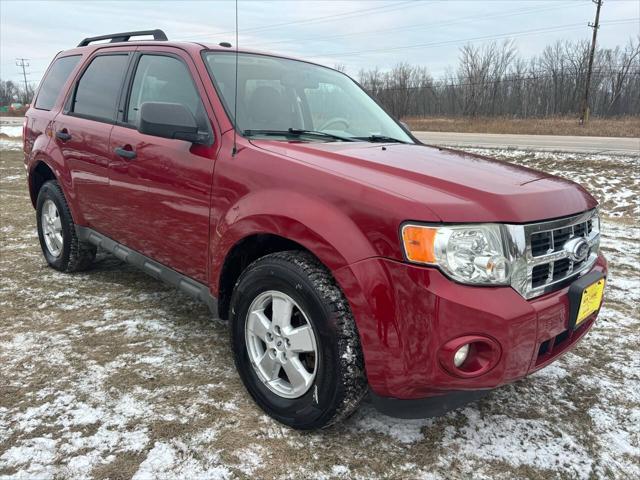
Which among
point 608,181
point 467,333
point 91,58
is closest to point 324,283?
point 467,333

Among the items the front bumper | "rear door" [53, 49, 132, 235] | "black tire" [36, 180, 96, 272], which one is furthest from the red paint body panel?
"black tire" [36, 180, 96, 272]

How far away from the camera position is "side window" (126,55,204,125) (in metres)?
2.82

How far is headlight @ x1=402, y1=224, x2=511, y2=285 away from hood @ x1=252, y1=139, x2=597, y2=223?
5 centimetres

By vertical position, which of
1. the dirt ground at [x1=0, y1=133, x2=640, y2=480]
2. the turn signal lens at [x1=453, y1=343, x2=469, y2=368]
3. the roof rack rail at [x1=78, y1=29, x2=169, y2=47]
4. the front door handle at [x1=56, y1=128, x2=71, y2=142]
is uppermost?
the roof rack rail at [x1=78, y1=29, x2=169, y2=47]

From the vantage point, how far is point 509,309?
69.5 inches

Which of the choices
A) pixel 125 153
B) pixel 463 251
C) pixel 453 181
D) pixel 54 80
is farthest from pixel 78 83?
pixel 463 251

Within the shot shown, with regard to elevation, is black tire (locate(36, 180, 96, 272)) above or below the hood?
below

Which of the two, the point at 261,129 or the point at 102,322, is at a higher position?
the point at 261,129

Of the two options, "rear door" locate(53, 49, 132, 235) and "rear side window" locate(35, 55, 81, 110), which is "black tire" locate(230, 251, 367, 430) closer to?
"rear door" locate(53, 49, 132, 235)

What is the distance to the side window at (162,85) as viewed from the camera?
2818 mm

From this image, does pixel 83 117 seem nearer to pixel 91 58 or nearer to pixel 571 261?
pixel 91 58

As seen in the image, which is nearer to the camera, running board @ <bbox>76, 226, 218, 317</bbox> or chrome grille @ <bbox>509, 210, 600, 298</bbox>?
chrome grille @ <bbox>509, 210, 600, 298</bbox>

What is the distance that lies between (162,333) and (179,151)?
4.08 feet

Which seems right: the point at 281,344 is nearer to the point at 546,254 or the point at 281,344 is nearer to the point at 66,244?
the point at 546,254
